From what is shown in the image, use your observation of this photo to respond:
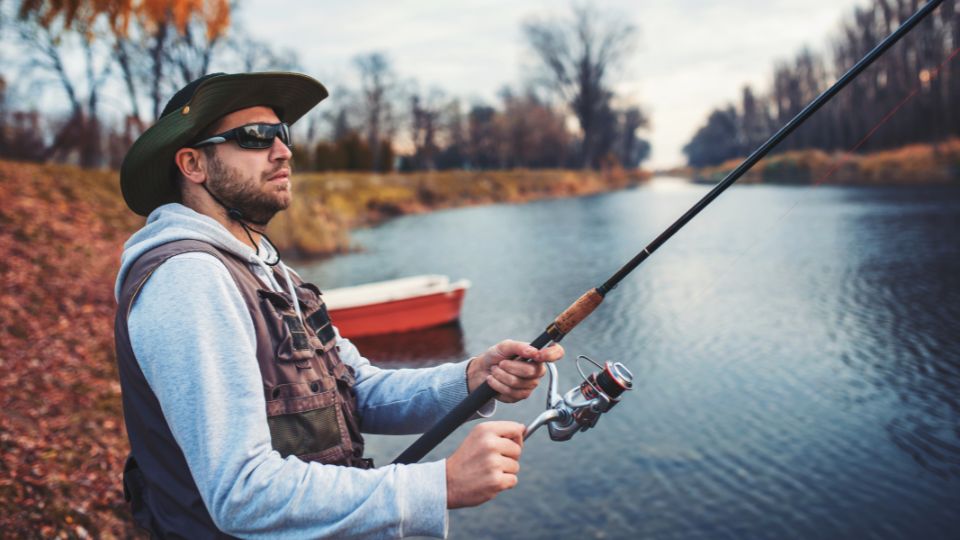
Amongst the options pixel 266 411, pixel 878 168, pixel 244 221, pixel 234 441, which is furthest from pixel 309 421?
pixel 878 168

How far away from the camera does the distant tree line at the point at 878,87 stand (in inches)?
1586

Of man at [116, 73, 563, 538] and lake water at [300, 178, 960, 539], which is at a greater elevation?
man at [116, 73, 563, 538]

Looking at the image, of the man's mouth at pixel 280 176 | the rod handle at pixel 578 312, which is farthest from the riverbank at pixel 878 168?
the man's mouth at pixel 280 176

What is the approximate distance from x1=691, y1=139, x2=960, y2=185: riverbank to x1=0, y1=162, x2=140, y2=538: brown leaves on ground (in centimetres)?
2582

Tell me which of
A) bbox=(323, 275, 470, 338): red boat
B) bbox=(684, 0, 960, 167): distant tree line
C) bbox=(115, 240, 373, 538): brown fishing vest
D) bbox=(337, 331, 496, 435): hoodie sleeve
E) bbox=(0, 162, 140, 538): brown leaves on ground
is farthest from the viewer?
bbox=(684, 0, 960, 167): distant tree line

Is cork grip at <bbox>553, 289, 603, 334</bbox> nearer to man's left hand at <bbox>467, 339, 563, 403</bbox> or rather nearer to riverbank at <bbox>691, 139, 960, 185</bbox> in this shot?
man's left hand at <bbox>467, 339, 563, 403</bbox>

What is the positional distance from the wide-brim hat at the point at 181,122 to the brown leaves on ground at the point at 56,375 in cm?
326

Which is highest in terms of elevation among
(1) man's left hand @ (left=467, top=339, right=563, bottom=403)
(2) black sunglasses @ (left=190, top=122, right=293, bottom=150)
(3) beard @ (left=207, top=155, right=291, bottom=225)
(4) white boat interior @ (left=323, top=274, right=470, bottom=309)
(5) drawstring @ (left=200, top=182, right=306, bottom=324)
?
(2) black sunglasses @ (left=190, top=122, right=293, bottom=150)

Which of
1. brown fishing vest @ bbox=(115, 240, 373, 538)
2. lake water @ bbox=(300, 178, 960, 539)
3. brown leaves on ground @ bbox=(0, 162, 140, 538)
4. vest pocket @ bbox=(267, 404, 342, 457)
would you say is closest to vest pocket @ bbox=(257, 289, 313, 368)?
brown fishing vest @ bbox=(115, 240, 373, 538)

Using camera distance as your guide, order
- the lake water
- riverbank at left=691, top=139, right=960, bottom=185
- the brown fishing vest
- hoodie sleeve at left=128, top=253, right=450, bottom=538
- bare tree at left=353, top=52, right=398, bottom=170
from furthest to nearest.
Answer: bare tree at left=353, top=52, right=398, bottom=170
riverbank at left=691, top=139, right=960, bottom=185
the lake water
the brown fishing vest
hoodie sleeve at left=128, top=253, right=450, bottom=538

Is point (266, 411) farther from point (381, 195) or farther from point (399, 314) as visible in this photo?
point (381, 195)

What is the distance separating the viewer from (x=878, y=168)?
35.8 meters

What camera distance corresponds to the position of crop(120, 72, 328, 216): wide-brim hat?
174 centimetres

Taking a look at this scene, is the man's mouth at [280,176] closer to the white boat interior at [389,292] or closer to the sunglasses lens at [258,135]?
the sunglasses lens at [258,135]
